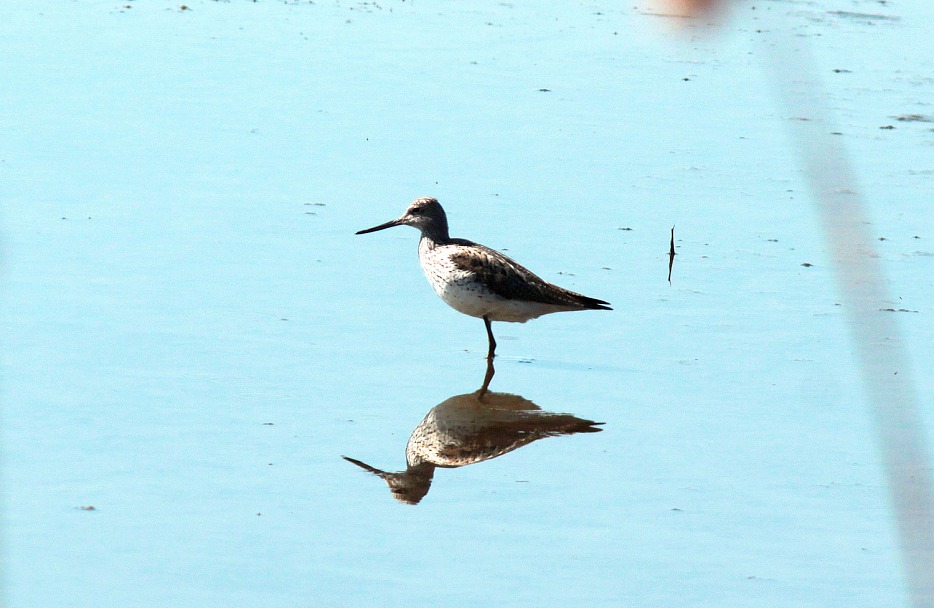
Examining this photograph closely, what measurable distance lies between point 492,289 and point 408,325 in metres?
0.46

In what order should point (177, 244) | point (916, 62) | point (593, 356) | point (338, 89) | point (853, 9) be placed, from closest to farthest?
point (593, 356)
point (177, 244)
point (338, 89)
point (916, 62)
point (853, 9)

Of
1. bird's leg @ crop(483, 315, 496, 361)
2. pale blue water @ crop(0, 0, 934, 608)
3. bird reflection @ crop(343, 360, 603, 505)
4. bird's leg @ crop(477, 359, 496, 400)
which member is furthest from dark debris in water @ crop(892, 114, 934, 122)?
bird reflection @ crop(343, 360, 603, 505)

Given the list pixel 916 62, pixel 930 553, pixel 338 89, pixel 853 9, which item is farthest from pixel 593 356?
pixel 853 9

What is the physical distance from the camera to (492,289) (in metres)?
6.63

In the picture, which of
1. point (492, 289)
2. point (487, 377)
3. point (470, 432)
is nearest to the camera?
point (470, 432)

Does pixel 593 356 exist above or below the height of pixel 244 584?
below

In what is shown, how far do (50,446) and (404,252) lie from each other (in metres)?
3.43

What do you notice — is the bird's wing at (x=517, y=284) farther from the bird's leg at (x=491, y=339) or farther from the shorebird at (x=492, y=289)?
the bird's leg at (x=491, y=339)

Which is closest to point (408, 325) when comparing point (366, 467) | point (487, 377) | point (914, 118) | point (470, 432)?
point (487, 377)

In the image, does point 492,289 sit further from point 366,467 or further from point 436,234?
point 366,467

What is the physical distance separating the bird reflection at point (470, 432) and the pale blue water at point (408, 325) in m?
0.08

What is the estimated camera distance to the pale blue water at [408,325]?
4223mm

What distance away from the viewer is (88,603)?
3762mm

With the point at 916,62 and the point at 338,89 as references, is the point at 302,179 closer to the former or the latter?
the point at 338,89
